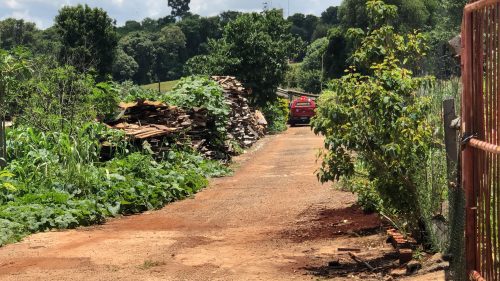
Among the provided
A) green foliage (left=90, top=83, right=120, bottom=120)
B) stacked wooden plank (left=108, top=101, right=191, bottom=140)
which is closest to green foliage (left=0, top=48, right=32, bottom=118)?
green foliage (left=90, top=83, right=120, bottom=120)

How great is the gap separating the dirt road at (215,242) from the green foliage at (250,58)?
61.7 ft

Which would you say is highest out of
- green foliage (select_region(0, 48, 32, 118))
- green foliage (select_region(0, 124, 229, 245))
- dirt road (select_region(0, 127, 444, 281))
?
green foliage (select_region(0, 48, 32, 118))

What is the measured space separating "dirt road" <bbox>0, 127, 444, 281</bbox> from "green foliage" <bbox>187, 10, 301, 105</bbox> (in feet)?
61.7

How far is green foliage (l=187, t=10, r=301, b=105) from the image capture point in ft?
107

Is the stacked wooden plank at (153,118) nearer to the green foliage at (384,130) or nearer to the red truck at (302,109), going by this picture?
the green foliage at (384,130)

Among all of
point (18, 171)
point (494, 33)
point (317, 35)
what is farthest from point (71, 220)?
point (317, 35)

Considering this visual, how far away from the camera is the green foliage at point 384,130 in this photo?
7500 mm

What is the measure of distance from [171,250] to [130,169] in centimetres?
502

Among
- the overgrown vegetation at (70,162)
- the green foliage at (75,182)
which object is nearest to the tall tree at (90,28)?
the overgrown vegetation at (70,162)

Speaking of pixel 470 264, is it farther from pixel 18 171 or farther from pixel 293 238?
pixel 18 171

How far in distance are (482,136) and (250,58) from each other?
28605 mm

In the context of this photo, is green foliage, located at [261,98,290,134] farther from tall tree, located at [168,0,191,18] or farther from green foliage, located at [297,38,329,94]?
tall tree, located at [168,0,191,18]

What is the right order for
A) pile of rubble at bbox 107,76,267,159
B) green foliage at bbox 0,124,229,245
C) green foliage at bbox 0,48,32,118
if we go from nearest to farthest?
green foliage at bbox 0,124,229,245, green foliage at bbox 0,48,32,118, pile of rubble at bbox 107,76,267,159

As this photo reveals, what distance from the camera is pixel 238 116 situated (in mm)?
25719
